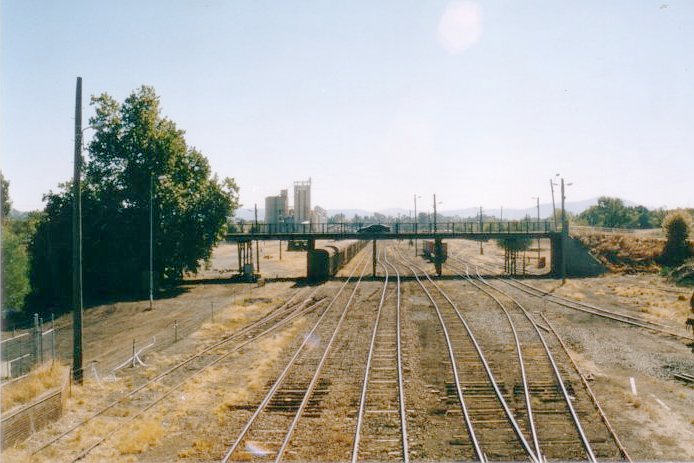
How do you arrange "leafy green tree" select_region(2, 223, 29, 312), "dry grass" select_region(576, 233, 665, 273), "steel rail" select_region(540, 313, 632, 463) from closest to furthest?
"steel rail" select_region(540, 313, 632, 463), "leafy green tree" select_region(2, 223, 29, 312), "dry grass" select_region(576, 233, 665, 273)

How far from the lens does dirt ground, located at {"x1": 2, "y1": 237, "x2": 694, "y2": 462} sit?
11.4 meters

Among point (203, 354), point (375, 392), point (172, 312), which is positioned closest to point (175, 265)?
point (172, 312)

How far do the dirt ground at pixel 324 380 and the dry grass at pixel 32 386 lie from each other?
0.95m

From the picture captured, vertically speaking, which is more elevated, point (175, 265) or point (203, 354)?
point (175, 265)

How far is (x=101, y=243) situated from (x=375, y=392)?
28.8 metres

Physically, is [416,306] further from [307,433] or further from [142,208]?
[142,208]

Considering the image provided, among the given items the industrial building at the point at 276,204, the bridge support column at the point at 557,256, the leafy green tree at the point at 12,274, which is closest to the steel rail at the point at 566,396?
the bridge support column at the point at 557,256

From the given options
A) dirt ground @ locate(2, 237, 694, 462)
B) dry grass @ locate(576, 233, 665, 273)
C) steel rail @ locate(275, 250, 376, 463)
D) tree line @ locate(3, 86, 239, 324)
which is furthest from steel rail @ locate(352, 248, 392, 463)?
dry grass @ locate(576, 233, 665, 273)

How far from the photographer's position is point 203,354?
64.4 ft

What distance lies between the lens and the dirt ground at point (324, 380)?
11.4 metres

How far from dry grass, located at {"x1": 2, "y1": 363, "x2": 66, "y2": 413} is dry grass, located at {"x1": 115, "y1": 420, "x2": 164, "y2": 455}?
9.24 feet

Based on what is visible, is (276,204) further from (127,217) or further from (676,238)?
(676,238)

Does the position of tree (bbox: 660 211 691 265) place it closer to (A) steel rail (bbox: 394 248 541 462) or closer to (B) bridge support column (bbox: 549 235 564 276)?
(B) bridge support column (bbox: 549 235 564 276)

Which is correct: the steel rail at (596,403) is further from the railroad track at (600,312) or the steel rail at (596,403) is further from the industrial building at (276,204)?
the industrial building at (276,204)
